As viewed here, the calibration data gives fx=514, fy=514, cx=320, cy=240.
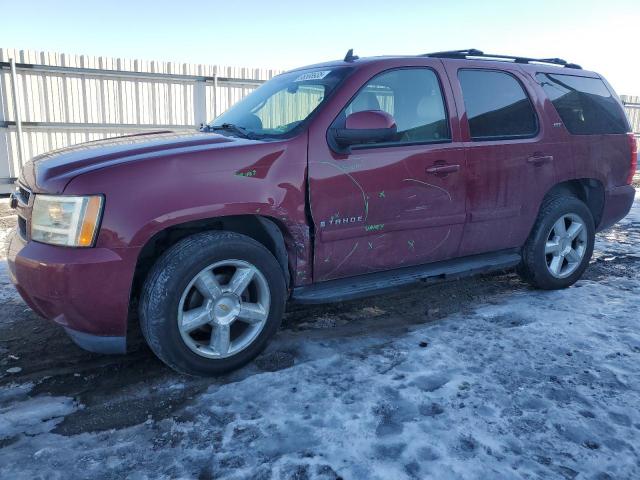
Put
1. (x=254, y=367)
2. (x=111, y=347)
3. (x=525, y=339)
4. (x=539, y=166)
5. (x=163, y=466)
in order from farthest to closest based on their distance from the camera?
1. (x=539, y=166)
2. (x=525, y=339)
3. (x=254, y=367)
4. (x=111, y=347)
5. (x=163, y=466)

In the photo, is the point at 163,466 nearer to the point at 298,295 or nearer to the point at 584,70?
the point at 298,295

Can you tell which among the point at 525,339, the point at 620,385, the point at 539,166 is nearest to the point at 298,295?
the point at 525,339

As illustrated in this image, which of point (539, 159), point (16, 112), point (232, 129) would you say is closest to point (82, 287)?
point (232, 129)

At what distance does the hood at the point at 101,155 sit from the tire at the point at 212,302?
0.54 m

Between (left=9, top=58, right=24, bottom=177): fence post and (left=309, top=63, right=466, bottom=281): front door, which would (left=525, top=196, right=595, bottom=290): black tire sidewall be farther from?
(left=9, top=58, right=24, bottom=177): fence post

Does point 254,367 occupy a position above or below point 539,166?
below

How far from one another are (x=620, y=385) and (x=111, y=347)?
113 inches

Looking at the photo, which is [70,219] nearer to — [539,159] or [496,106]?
[496,106]

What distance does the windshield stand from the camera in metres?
3.37

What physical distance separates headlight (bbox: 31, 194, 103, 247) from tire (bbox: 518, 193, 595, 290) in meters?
3.48

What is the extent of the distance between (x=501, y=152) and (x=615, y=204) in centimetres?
171

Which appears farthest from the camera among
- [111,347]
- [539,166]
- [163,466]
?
[539,166]

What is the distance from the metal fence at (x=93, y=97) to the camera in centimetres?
993

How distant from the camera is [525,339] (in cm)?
355
